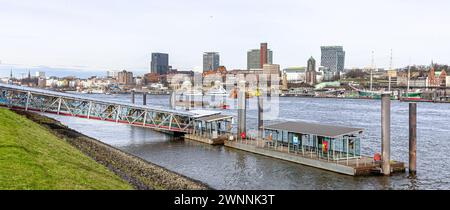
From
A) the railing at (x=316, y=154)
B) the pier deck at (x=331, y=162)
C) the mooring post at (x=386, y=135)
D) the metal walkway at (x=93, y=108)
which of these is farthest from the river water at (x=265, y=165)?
the metal walkway at (x=93, y=108)

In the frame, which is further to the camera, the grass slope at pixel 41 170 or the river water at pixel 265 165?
the river water at pixel 265 165

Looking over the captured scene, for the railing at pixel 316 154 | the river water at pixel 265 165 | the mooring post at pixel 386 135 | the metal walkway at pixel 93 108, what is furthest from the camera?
the metal walkway at pixel 93 108

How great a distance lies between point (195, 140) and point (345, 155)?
74.7 ft

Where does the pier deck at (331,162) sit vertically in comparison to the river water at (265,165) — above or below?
above

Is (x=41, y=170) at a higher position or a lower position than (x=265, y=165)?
higher

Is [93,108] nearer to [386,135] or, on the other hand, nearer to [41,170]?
[41,170]

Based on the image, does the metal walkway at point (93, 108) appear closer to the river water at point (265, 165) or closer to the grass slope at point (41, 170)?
the river water at point (265, 165)

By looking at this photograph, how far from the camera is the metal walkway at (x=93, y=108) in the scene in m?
52.7

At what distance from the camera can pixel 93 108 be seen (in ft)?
182

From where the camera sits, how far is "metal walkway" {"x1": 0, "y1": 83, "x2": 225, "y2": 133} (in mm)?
52656

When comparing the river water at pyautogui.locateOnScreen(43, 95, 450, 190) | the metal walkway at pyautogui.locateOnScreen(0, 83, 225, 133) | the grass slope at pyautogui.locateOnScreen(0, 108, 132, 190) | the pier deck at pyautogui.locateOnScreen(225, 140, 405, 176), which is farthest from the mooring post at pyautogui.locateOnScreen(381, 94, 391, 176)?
the metal walkway at pyautogui.locateOnScreen(0, 83, 225, 133)

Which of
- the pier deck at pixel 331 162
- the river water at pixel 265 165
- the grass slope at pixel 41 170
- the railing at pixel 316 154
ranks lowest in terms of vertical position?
the river water at pixel 265 165

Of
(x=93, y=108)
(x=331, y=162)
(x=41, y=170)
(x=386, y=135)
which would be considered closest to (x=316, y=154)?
(x=331, y=162)

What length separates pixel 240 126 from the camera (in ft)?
169
